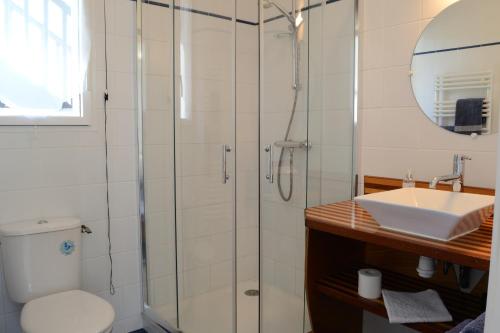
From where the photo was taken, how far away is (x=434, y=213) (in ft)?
4.32

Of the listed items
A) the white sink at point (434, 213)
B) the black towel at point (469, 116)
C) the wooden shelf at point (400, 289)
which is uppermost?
the black towel at point (469, 116)

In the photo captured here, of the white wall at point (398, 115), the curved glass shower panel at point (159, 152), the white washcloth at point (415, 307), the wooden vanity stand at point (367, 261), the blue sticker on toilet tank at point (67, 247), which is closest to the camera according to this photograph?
the wooden vanity stand at point (367, 261)

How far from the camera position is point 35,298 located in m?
2.06

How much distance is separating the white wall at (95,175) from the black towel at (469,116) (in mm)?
1807

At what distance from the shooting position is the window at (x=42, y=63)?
2164 millimetres

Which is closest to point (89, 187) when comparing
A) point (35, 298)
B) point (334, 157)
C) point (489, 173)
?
point (35, 298)

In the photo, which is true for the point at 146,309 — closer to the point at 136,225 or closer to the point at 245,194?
the point at 136,225

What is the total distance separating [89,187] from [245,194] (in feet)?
3.06

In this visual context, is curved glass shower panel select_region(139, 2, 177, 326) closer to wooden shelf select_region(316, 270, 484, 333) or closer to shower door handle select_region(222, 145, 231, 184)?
shower door handle select_region(222, 145, 231, 184)

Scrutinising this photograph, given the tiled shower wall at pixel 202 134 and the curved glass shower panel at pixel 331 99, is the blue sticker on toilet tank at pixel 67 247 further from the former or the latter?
the curved glass shower panel at pixel 331 99

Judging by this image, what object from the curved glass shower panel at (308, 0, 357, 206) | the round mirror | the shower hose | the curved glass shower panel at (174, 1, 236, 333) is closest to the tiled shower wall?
the curved glass shower panel at (174, 1, 236, 333)

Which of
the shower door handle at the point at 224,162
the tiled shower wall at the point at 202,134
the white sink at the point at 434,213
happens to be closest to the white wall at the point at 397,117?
the white sink at the point at 434,213

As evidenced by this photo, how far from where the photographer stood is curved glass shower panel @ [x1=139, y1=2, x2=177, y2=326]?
2.38 m

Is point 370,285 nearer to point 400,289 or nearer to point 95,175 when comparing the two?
point 400,289
